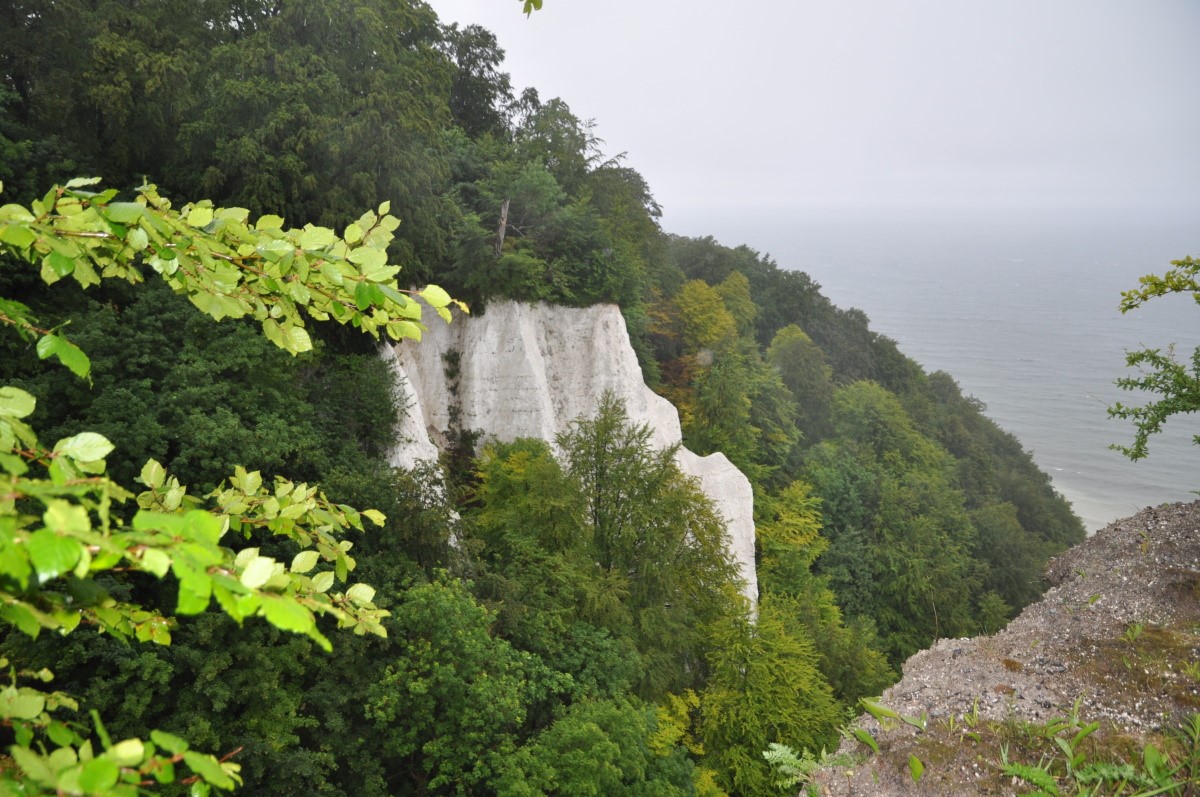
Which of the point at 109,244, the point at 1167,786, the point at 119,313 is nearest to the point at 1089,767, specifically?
the point at 1167,786

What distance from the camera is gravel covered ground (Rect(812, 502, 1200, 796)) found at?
4.90 m

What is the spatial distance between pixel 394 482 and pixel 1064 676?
1017 cm

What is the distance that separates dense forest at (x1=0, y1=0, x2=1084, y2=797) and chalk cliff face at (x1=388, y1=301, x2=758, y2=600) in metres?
0.81

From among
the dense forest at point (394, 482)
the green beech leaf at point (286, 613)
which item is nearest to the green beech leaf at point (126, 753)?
the green beech leaf at point (286, 613)

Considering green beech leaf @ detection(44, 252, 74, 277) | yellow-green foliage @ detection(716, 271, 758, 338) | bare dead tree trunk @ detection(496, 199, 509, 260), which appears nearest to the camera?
green beech leaf @ detection(44, 252, 74, 277)

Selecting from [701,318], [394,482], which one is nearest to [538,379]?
[394,482]

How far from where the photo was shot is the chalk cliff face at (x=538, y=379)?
63.2 feet

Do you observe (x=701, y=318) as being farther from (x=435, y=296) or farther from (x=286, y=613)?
(x=286, y=613)

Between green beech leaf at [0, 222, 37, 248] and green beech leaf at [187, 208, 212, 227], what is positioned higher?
green beech leaf at [187, 208, 212, 227]

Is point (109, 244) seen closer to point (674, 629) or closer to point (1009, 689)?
point (1009, 689)

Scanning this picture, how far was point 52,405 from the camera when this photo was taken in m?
9.56

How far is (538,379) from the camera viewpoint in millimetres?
19438

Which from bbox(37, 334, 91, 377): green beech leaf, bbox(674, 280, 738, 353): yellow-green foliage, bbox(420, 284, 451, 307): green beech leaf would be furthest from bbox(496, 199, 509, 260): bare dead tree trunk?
bbox(37, 334, 91, 377): green beech leaf

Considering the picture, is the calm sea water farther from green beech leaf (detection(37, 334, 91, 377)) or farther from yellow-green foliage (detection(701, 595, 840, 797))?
green beech leaf (detection(37, 334, 91, 377))
